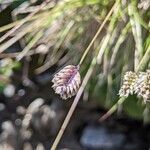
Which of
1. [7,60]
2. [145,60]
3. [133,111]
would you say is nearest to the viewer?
[145,60]

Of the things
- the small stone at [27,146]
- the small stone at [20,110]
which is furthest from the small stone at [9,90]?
the small stone at [27,146]

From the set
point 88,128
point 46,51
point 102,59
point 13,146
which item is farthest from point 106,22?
point 13,146

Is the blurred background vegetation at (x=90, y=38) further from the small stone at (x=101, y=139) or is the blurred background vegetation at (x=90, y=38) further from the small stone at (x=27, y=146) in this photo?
the small stone at (x=27, y=146)

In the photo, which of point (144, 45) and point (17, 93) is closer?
point (144, 45)

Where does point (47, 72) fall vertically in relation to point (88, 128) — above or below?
above

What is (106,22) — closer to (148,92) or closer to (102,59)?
(102,59)

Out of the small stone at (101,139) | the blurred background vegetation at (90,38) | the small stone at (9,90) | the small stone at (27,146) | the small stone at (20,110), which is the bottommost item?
the small stone at (101,139)

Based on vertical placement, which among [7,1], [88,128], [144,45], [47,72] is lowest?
[88,128]

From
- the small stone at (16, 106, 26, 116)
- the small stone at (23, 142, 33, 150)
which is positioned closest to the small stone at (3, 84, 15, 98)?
the small stone at (16, 106, 26, 116)
